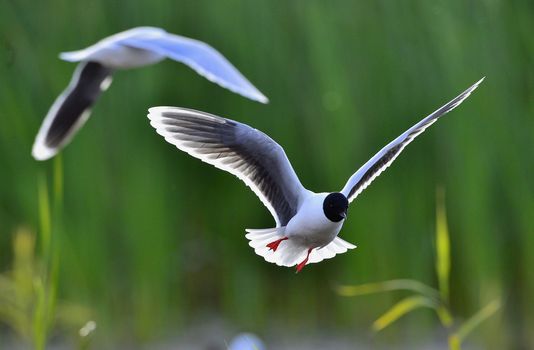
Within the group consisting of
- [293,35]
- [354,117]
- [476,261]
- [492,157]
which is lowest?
[476,261]

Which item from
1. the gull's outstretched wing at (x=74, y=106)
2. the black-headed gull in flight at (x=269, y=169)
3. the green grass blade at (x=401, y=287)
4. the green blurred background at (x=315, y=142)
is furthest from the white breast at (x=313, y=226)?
the green blurred background at (x=315, y=142)

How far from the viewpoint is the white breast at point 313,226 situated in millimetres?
2338

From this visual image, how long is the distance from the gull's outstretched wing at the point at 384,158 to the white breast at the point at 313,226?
0.23 ft

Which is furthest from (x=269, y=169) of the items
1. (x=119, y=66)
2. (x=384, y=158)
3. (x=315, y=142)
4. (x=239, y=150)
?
(x=315, y=142)

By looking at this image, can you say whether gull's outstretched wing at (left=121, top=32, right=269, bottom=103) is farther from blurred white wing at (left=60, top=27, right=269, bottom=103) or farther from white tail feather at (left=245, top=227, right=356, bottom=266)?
white tail feather at (left=245, top=227, right=356, bottom=266)

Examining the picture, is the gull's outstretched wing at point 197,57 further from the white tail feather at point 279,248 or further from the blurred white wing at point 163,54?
the white tail feather at point 279,248

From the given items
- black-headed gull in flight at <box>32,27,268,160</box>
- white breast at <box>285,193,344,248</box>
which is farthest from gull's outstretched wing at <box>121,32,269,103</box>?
white breast at <box>285,193,344,248</box>

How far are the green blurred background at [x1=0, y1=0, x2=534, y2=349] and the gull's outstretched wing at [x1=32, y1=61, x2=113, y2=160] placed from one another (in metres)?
0.74

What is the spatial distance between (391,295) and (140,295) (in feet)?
2.94

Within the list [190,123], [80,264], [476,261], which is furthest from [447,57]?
[190,123]

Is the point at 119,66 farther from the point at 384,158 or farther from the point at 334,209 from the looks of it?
the point at 334,209

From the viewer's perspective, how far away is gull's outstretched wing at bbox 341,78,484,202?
233 centimetres

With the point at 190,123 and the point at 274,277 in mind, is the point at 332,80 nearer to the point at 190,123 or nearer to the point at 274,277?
the point at 274,277

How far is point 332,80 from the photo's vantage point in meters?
4.13
